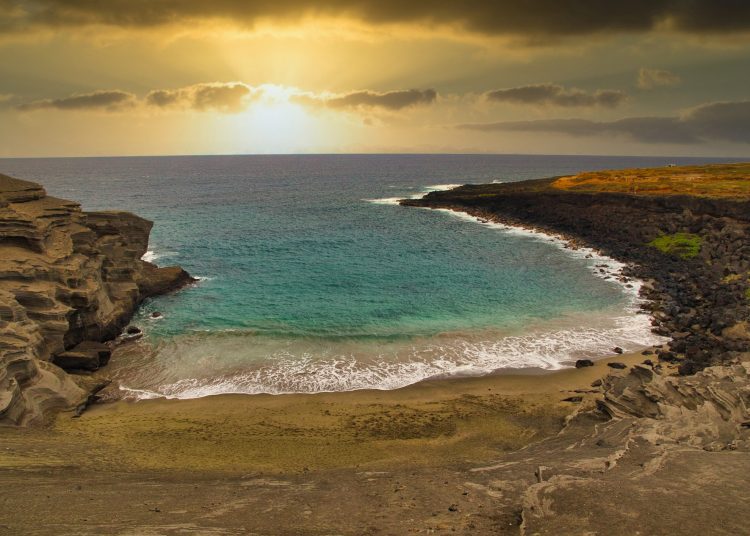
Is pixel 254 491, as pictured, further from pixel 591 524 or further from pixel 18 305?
pixel 18 305

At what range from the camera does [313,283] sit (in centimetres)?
5481

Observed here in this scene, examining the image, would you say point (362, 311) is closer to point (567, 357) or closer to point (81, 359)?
point (567, 357)

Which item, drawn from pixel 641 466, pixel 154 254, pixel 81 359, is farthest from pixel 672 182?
pixel 81 359

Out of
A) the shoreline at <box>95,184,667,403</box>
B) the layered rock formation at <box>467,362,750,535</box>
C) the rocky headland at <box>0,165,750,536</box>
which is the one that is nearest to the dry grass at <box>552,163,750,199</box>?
the shoreline at <box>95,184,667,403</box>

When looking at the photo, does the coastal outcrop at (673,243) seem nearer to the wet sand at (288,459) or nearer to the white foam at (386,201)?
the white foam at (386,201)

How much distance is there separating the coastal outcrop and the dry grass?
5274 mm

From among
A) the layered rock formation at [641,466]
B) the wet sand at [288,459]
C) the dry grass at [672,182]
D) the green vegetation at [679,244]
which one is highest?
the dry grass at [672,182]

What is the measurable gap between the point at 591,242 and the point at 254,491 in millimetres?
74207

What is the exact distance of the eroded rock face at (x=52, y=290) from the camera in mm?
26703

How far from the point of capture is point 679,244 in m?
70.2

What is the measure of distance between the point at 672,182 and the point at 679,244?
47747 mm

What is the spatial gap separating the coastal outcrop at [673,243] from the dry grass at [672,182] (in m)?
5.27

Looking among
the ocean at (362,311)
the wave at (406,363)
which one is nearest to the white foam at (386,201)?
the ocean at (362,311)

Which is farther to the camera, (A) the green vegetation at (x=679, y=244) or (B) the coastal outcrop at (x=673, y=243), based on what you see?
(A) the green vegetation at (x=679, y=244)
